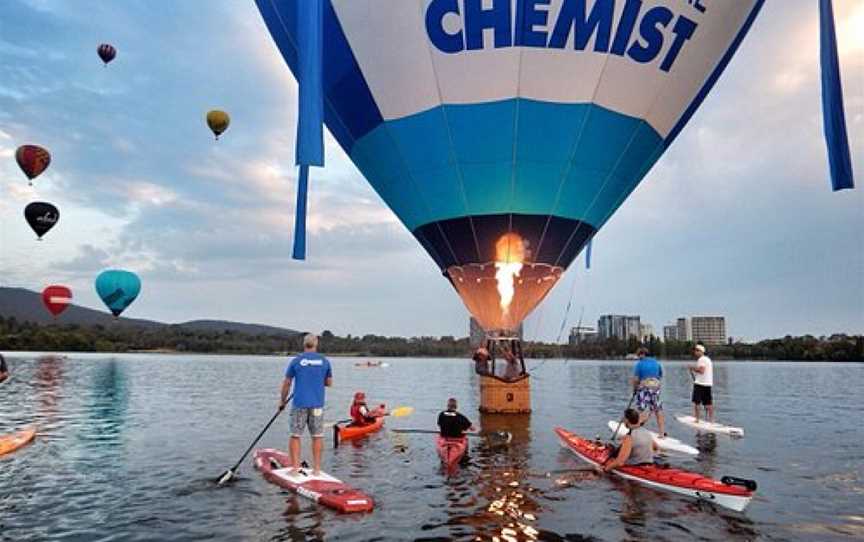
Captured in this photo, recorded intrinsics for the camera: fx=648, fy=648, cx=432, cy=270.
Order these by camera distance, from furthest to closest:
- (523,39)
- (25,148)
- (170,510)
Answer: (25,148) < (523,39) < (170,510)

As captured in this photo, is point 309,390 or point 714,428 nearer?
point 309,390

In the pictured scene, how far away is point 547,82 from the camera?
14.8 metres

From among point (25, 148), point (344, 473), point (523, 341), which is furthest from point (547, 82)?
point (25, 148)

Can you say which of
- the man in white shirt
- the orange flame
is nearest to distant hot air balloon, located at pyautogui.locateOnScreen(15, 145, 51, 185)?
the orange flame

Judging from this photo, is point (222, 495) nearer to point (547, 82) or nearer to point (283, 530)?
point (283, 530)

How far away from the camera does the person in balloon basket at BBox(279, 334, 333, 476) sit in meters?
10.2

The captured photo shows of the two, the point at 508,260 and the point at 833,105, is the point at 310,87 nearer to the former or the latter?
the point at 508,260

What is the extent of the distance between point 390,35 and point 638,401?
34.8 feet

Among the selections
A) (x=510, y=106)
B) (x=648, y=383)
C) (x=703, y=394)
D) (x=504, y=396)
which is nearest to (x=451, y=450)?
(x=648, y=383)

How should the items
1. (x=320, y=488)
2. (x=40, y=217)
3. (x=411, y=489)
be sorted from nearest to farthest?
(x=320, y=488), (x=411, y=489), (x=40, y=217)

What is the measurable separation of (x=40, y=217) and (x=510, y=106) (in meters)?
33.9

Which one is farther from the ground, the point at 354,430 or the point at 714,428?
the point at 714,428

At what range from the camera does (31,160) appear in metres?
36.9

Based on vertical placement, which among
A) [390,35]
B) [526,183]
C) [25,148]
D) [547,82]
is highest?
[25,148]
